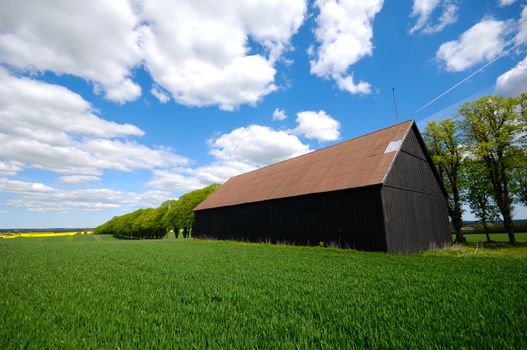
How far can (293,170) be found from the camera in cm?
2627

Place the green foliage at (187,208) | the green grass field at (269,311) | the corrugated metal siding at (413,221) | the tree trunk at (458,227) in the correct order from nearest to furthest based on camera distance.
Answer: the green grass field at (269,311)
the corrugated metal siding at (413,221)
the tree trunk at (458,227)
the green foliage at (187,208)

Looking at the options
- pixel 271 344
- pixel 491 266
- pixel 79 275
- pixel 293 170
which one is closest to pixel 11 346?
pixel 271 344

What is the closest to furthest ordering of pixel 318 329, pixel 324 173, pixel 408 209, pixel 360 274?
pixel 318 329, pixel 360 274, pixel 408 209, pixel 324 173

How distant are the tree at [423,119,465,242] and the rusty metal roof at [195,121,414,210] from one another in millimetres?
10995

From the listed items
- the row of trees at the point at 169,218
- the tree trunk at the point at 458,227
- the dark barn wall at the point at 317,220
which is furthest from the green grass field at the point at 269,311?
the row of trees at the point at 169,218

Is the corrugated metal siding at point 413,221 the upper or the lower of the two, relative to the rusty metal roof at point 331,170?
lower

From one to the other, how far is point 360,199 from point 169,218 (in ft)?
190

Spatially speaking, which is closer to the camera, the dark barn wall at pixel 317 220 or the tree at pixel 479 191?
the dark barn wall at pixel 317 220

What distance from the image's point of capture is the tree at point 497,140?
2333 centimetres

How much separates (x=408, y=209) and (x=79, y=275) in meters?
18.6

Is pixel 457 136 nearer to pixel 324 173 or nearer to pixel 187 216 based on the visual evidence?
pixel 324 173

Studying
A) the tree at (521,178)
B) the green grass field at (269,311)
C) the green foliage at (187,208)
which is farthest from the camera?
the green foliage at (187,208)

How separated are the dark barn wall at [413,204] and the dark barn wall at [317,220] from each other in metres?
0.87

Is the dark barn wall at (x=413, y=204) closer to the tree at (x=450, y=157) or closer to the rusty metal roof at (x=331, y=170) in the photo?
the rusty metal roof at (x=331, y=170)
